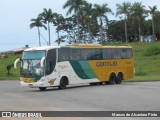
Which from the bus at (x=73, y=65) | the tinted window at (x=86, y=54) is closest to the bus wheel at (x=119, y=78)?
the bus at (x=73, y=65)

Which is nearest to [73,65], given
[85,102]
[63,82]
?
[63,82]

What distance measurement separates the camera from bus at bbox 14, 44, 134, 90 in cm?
3111

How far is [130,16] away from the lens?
112250 millimetres

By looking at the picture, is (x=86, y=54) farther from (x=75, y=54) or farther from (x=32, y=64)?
(x=32, y=64)

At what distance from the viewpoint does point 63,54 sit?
32656 millimetres

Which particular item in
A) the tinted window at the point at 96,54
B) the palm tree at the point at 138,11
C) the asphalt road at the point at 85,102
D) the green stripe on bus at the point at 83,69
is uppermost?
the palm tree at the point at 138,11

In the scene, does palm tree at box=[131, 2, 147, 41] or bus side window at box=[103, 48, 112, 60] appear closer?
bus side window at box=[103, 48, 112, 60]

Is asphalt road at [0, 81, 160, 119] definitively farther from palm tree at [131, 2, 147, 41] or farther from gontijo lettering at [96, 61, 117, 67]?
palm tree at [131, 2, 147, 41]

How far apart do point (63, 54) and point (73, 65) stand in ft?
4.59

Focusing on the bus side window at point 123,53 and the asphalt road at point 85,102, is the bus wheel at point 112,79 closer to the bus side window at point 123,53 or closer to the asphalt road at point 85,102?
the bus side window at point 123,53

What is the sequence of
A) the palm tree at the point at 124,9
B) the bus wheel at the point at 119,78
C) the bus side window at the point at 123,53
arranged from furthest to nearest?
1. the palm tree at the point at 124,9
2. the bus side window at the point at 123,53
3. the bus wheel at the point at 119,78

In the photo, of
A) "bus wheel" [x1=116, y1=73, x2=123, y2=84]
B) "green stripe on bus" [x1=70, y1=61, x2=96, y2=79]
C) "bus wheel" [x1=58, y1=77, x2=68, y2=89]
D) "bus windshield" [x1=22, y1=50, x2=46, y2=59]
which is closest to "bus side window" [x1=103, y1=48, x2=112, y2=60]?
"green stripe on bus" [x1=70, y1=61, x2=96, y2=79]

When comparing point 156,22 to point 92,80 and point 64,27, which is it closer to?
point 64,27

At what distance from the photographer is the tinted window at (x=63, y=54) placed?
32188 mm
